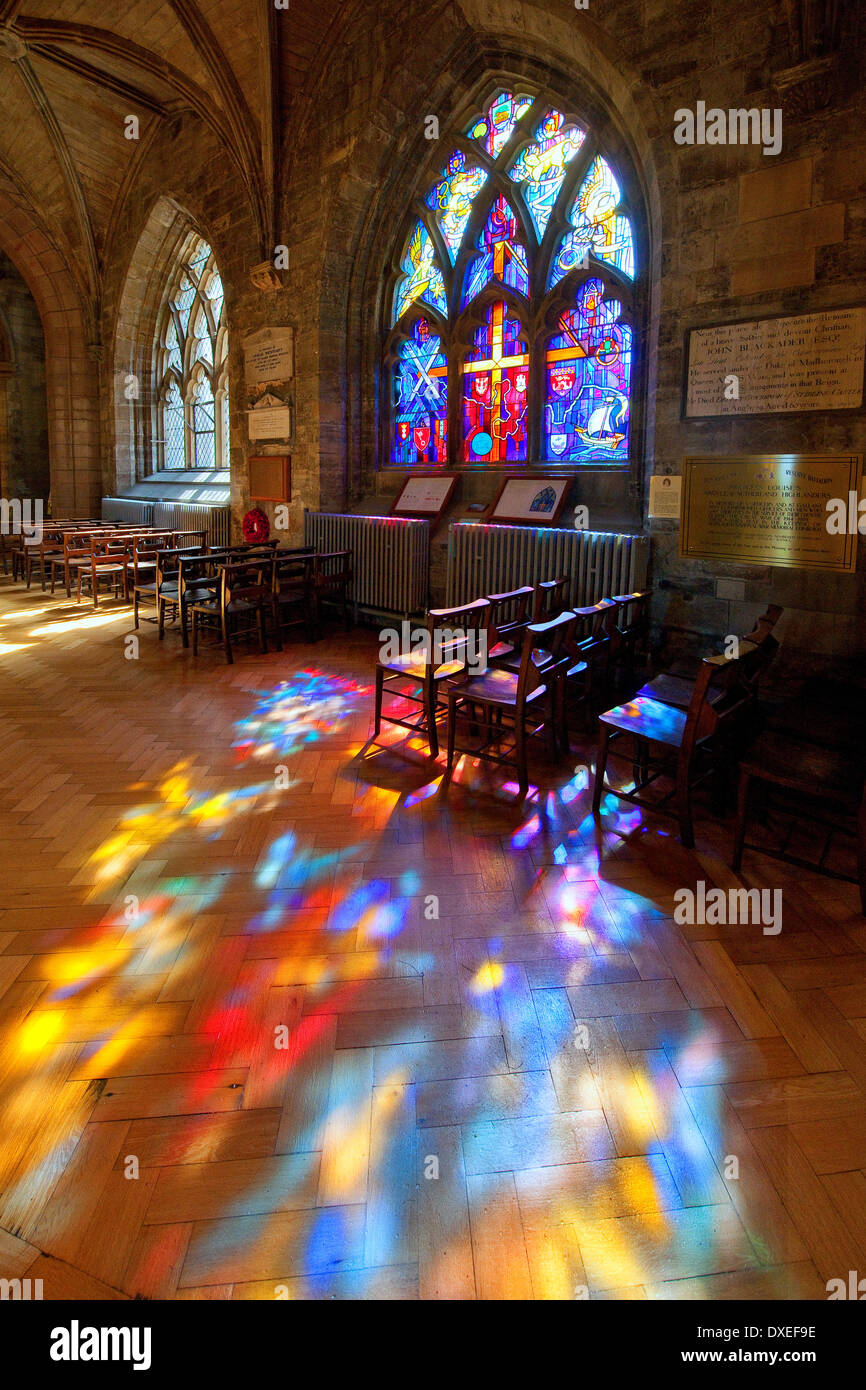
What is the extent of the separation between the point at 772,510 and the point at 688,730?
225 cm

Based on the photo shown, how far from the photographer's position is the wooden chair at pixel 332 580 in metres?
7.73

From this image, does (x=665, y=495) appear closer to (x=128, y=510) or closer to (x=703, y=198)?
(x=703, y=198)

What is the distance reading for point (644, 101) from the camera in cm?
497

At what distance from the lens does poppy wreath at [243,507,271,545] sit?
9086mm

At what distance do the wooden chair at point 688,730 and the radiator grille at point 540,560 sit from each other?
6.51ft

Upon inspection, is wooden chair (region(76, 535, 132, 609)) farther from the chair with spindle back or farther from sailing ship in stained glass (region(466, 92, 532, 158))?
sailing ship in stained glass (region(466, 92, 532, 158))

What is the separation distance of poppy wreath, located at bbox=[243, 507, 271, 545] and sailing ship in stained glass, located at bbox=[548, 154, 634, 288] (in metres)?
4.27

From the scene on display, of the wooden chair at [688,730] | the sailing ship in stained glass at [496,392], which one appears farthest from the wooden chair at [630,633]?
the sailing ship in stained glass at [496,392]

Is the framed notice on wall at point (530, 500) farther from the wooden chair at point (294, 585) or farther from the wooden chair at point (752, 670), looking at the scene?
the wooden chair at point (752, 670)

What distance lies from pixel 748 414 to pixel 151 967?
452 cm

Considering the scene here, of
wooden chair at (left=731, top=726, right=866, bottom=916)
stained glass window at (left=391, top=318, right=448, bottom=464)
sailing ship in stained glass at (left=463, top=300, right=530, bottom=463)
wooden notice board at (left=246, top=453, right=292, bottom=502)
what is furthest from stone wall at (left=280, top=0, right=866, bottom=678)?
wooden notice board at (left=246, top=453, right=292, bottom=502)

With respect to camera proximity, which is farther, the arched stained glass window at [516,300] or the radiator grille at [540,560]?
the arched stained glass window at [516,300]

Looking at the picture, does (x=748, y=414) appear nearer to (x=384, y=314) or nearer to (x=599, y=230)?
(x=599, y=230)

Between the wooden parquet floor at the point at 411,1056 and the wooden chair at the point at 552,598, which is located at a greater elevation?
the wooden chair at the point at 552,598
